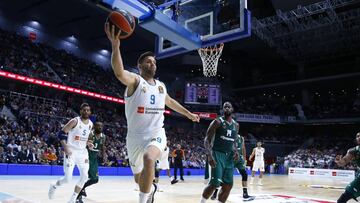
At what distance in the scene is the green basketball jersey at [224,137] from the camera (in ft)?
19.7

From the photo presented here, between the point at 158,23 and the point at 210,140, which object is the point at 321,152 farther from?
the point at 210,140

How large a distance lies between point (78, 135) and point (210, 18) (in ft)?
17.6

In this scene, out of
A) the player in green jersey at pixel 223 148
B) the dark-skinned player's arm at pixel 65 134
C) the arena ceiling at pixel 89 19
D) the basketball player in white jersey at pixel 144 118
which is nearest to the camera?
the basketball player in white jersey at pixel 144 118

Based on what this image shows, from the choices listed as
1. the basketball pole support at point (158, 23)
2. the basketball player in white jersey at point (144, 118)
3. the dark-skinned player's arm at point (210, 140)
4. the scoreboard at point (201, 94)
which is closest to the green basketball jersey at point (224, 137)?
the dark-skinned player's arm at point (210, 140)

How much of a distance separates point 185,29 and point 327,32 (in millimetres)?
21092

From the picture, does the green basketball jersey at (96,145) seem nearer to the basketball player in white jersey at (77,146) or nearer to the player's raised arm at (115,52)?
the basketball player in white jersey at (77,146)

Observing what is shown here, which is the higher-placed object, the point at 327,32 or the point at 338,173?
the point at 327,32

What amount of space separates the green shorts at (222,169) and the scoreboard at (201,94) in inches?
931

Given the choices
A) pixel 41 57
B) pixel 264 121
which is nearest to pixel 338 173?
pixel 264 121

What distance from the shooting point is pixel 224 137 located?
6.05 m

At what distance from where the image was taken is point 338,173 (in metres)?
24.7

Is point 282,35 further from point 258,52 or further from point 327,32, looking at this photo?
point 258,52

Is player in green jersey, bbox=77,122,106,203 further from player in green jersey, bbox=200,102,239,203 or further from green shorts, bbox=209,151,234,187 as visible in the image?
green shorts, bbox=209,151,234,187

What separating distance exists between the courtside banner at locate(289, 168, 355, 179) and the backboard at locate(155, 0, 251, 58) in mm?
18990
